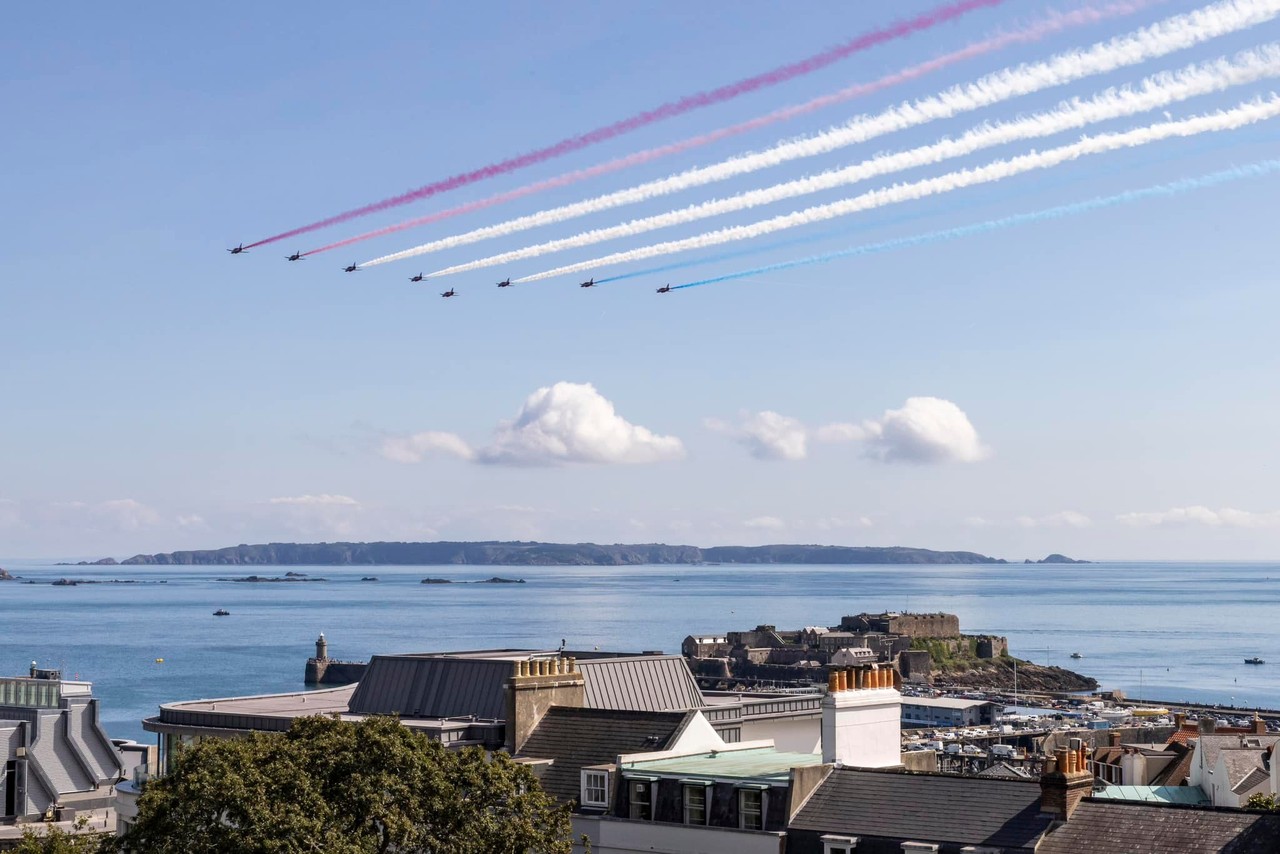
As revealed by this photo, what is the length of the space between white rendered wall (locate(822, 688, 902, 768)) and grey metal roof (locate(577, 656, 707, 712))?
13995 mm

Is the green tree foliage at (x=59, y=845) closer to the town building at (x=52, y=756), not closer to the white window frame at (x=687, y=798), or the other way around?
the white window frame at (x=687, y=798)

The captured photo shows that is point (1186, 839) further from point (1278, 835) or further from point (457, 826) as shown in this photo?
point (457, 826)

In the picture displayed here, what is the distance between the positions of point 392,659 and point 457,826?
76.7 ft

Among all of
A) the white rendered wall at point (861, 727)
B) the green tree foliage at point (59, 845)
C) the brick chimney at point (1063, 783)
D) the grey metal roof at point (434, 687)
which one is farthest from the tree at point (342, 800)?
the grey metal roof at point (434, 687)

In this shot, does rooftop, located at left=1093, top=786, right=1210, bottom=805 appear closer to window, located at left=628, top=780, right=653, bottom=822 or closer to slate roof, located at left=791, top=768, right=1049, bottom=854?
window, located at left=628, top=780, right=653, bottom=822

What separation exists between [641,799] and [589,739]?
15.3ft

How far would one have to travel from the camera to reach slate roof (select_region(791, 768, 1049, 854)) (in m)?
38.8

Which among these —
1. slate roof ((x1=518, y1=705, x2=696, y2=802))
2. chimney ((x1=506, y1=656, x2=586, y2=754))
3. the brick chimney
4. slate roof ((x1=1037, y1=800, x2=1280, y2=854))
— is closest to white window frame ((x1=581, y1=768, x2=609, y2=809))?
slate roof ((x1=518, y1=705, x2=696, y2=802))

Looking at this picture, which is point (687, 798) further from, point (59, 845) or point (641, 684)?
point (641, 684)

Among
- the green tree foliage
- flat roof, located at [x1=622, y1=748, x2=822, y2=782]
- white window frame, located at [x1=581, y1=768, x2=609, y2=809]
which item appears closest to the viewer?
the green tree foliage

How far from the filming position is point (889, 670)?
47125mm

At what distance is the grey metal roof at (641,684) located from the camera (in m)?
59.0

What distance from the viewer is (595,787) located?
46.7 metres

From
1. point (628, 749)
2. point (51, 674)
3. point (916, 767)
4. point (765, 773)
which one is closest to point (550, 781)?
point (628, 749)
